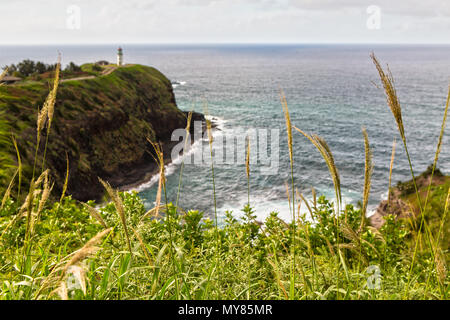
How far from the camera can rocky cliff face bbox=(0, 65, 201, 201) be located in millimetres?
36062

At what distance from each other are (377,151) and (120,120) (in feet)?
143

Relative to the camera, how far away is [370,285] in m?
3.25

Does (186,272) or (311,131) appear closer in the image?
(186,272)

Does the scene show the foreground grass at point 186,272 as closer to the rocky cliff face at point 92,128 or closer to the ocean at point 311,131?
the ocean at point 311,131

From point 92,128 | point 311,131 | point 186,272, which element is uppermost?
point 186,272

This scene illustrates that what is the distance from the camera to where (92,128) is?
4538 centimetres

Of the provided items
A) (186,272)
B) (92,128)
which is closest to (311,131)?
(92,128)


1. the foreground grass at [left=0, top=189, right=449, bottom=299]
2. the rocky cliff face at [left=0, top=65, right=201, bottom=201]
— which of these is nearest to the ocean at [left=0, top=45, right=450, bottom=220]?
the foreground grass at [left=0, top=189, right=449, bottom=299]

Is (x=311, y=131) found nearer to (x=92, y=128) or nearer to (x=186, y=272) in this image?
(x=92, y=128)

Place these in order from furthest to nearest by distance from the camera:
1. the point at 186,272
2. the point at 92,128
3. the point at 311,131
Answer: the point at 311,131
the point at 92,128
the point at 186,272

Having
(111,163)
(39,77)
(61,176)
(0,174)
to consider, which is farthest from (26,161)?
(39,77)

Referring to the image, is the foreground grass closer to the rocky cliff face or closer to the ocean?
the ocean
